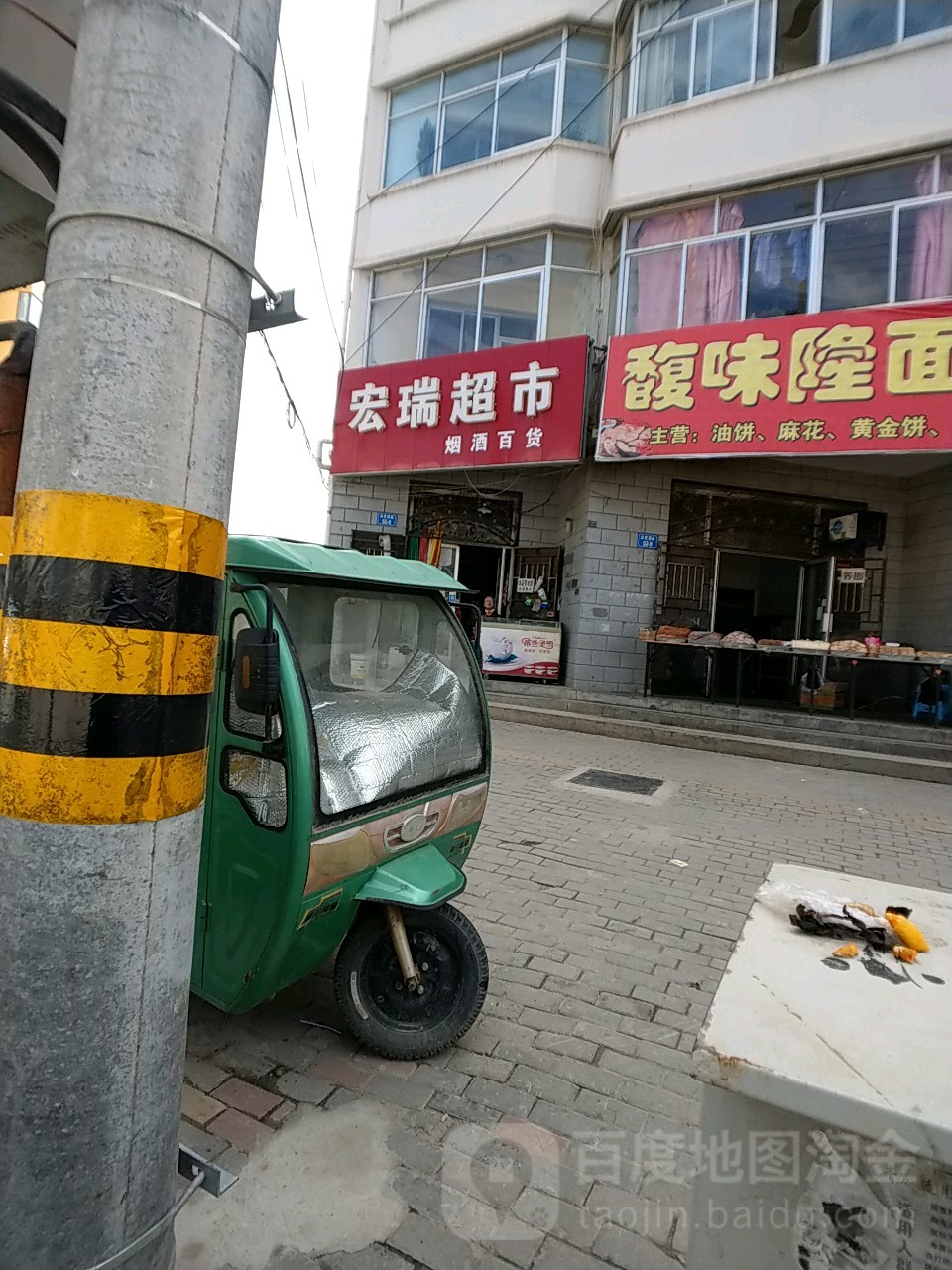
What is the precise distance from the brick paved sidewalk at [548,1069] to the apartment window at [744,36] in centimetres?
1183

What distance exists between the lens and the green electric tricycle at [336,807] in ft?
7.98

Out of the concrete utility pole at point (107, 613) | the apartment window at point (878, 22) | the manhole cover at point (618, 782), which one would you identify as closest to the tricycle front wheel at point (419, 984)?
the concrete utility pole at point (107, 613)

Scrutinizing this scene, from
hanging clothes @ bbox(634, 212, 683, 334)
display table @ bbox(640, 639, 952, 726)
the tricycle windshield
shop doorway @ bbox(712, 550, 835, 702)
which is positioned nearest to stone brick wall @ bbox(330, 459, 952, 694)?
display table @ bbox(640, 639, 952, 726)

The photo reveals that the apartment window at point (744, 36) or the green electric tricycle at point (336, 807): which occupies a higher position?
the apartment window at point (744, 36)

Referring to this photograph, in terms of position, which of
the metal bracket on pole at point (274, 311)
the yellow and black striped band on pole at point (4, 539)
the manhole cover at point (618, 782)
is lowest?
the manhole cover at point (618, 782)

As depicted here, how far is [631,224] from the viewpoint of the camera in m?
12.2

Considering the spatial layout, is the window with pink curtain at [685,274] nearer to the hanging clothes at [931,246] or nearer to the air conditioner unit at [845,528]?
the hanging clothes at [931,246]

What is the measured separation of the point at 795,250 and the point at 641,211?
259cm

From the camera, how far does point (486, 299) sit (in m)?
13.6

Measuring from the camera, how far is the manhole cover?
760 centimetres

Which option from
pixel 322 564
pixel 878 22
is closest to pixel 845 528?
pixel 878 22

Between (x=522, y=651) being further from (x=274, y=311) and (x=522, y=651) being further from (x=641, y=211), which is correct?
(x=274, y=311)

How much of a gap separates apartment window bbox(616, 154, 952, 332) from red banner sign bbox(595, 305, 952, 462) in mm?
844

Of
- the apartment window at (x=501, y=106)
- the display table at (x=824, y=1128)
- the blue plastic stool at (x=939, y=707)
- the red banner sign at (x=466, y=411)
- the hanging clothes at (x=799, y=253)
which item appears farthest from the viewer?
the apartment window at (x=501, y=106)
